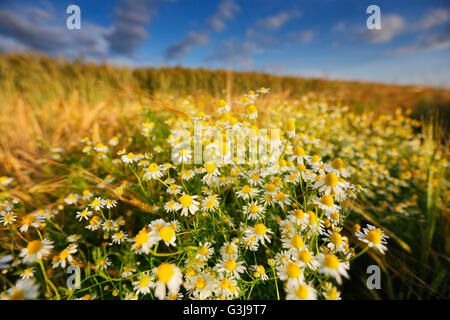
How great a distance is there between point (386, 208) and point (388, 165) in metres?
1.01

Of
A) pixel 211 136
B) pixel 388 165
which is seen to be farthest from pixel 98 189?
pixel 388 165

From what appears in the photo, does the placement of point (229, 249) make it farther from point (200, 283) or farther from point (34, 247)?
point (34, 247)

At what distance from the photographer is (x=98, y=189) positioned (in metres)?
1.61

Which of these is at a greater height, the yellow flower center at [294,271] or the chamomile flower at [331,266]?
the chamomile flower at [331,266]

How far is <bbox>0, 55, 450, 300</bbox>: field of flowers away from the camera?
88 cm

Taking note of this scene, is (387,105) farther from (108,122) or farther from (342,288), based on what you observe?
(108,122)

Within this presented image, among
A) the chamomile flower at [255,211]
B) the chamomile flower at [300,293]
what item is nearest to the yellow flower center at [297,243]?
the chamomile flower at [300,293]

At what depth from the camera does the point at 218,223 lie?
1133 mm

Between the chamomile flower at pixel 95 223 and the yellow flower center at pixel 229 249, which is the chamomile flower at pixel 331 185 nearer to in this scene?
the yellow flower center at pixel 229 249

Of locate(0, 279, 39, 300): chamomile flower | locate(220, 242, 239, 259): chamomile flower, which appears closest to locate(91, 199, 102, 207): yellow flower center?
locate(0, 279, 39, 300): chamomile flower

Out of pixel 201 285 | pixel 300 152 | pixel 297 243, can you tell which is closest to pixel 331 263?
pixel 297 243

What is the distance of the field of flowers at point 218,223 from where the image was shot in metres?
0.88

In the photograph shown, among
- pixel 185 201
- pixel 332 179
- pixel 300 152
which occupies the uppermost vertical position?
pixel 300 152

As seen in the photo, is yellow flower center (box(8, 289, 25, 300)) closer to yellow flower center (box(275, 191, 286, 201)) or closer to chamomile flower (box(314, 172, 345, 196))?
yellow flower center (box(275, 191, 286, 201))
